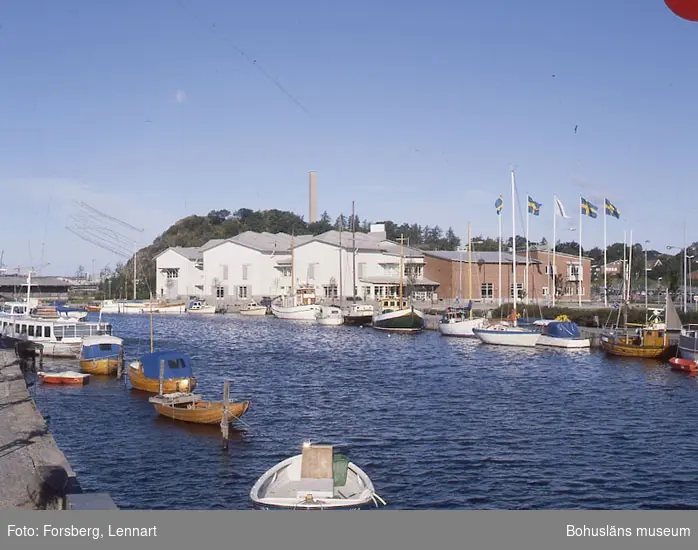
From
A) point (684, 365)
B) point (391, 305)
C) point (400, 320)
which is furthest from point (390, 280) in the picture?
point (684, 365)

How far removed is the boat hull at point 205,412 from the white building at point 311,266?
70924 mm

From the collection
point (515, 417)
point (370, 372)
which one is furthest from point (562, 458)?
point (370, 372)

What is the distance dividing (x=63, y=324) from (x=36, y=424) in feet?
90.8

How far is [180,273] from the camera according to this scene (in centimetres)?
13062

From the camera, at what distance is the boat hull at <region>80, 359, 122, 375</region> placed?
41750 mm

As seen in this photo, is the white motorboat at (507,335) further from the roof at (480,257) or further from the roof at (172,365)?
the roof at (480,257)

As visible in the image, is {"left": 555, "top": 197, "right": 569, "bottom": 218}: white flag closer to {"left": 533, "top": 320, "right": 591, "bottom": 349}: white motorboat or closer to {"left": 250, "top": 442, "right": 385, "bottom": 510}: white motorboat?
{"left": 533, "top": 320, "right": 591, "bottom": 349}: white motorboat

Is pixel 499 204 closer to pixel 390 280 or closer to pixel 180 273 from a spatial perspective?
pixel 390 280

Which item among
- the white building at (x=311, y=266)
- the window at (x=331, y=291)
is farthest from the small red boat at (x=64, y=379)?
the window at (x=331, y=291)

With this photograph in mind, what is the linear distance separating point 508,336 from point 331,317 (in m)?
30.3

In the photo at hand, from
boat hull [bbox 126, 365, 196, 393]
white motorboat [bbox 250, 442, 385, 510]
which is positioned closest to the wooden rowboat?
boat hull [bbox 126, 365, 196, 393]

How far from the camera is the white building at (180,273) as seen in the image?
5103 inches

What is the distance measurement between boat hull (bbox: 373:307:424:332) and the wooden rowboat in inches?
1753
